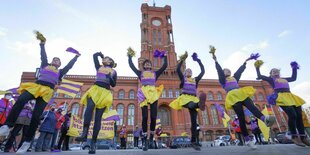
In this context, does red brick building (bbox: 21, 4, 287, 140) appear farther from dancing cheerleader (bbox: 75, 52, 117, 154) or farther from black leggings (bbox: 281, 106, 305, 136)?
dancing cheerleader (bbox: 75, 52, 117, 154)

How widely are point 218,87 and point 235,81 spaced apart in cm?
3601

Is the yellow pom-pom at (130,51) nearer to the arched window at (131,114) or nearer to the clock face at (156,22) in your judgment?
the arched window at (131,114)

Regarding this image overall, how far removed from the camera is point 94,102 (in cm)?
430

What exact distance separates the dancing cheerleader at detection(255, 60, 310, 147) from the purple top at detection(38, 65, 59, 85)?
635cm

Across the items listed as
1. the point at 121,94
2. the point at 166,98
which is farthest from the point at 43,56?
the point at 121,94

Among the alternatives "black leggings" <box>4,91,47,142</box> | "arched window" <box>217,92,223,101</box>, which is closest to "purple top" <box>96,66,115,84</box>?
"black leggings" <box>4,91,47,142</box>

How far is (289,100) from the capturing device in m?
5.35

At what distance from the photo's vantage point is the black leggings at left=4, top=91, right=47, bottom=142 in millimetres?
3963

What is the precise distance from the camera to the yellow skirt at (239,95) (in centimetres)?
514

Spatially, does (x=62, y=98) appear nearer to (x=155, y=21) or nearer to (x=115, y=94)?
(x=115, y=94)

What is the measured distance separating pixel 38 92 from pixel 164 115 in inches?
1207

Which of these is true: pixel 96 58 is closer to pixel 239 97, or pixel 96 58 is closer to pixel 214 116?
pixel 239 97

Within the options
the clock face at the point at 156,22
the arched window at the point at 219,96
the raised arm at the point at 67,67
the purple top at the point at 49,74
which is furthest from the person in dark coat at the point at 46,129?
the clock face at the point at 156,22

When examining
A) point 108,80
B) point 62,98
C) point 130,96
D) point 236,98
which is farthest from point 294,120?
point 62,98
